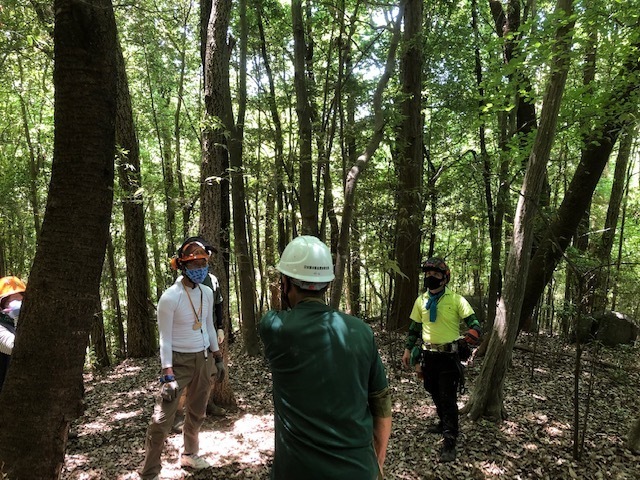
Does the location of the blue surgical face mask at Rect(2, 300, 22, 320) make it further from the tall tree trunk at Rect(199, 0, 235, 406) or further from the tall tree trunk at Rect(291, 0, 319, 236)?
the tall tree trunk at Rect(291, 0, 319, 236)

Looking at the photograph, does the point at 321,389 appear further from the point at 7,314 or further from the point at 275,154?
the point at 275,154

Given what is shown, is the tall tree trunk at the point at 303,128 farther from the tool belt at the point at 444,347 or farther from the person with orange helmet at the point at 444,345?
the tool belt at the point at 444,347

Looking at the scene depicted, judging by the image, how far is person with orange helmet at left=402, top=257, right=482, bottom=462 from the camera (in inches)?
173

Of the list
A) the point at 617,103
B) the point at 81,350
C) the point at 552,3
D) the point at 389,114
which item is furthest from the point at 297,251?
the point at 552,3

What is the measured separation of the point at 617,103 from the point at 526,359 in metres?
4.86

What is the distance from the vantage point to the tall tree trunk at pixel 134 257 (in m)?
8.41

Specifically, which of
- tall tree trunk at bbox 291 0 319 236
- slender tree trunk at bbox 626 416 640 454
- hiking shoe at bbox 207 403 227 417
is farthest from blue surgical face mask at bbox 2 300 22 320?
slender tree trunk at bbox 626 416 640 454

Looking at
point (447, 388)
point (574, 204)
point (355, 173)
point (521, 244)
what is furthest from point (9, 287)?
point (574, 204)

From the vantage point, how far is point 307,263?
1.87 m

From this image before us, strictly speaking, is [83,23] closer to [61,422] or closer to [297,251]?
[297,251]

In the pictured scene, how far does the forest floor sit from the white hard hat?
3034 millimetres

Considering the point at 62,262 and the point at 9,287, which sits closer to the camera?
the point at 62,262

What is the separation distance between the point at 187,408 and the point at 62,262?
2.00 metres

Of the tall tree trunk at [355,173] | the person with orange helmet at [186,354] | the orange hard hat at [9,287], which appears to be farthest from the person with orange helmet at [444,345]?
the orange hard hat at [9,287]
